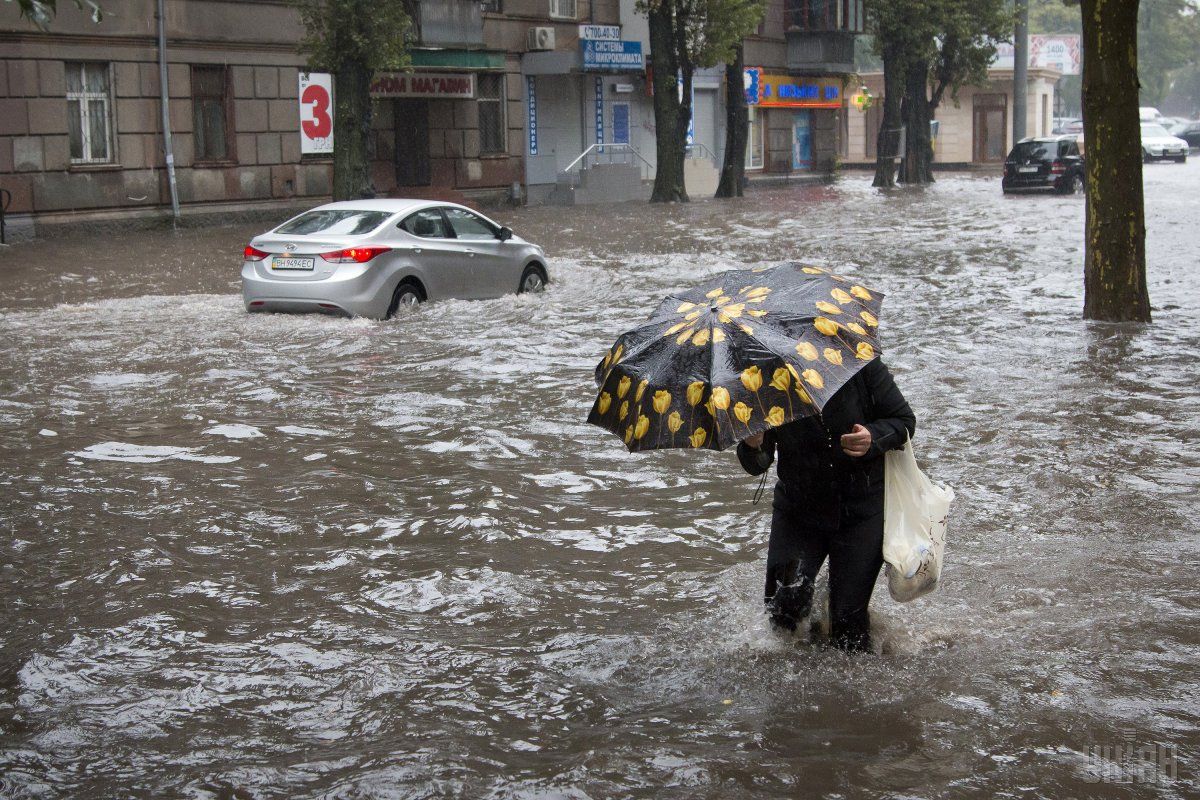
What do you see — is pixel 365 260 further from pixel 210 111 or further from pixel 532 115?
pixel 532 115

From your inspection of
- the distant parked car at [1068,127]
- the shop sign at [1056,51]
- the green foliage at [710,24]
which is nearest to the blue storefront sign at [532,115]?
the green foliage at [710,24]

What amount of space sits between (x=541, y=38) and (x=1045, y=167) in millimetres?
14697

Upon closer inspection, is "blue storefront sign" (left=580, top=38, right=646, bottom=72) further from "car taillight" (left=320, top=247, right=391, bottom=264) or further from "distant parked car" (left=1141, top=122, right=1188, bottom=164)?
"distant parked car" (left=1141, top=122, right=1188, bottom=164)

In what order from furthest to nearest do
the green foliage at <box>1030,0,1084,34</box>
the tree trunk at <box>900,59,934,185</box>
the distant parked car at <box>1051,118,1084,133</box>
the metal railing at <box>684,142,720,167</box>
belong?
1. the green foliage at <box>1030,0,1084,34</box>
2. the distant parked car at <box>1051,118,1084,133</box>
3. the tree trunk at <box>900,59,934,185</box>
4. the metal railing at <box>684,142,720,167</box>

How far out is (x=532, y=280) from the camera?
1692 centimetres

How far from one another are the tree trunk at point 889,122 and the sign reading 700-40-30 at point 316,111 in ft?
65.1

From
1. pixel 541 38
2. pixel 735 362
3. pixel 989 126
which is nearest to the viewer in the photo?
pixel 735 362

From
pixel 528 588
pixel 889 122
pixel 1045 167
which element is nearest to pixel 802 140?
pixel 889 122

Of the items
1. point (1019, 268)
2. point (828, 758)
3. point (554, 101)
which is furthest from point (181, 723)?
point (554, 101)

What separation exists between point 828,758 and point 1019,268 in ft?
52.7

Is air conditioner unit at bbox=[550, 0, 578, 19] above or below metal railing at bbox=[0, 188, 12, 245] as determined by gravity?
above

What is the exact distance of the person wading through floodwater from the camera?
4.58m

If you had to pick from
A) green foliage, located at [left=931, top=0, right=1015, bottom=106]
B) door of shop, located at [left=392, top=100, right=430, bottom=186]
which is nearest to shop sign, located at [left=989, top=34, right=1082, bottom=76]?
green foliage, located at [left=931, top=0, right=1015, bottom=106]

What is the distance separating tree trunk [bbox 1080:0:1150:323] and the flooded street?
495 millimetres
